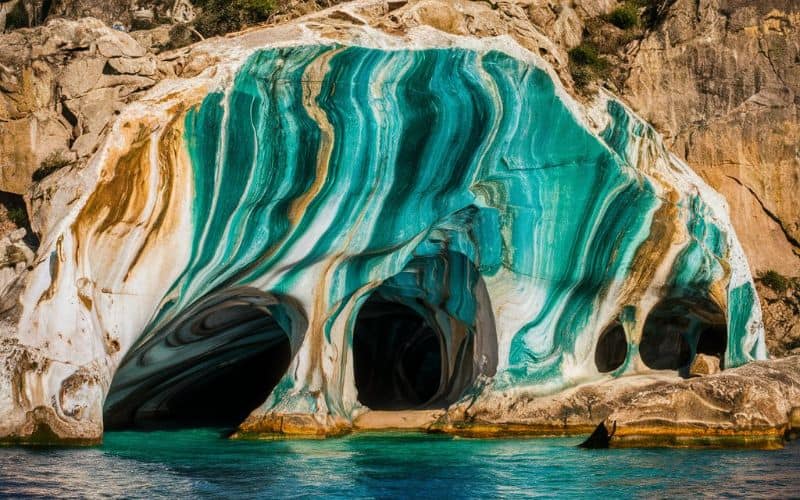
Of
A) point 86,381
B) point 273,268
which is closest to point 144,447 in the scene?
point 86,381

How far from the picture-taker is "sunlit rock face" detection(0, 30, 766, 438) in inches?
635

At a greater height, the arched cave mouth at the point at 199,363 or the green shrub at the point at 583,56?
the green shrub at the point at 583,56

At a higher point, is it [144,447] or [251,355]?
[251,355]

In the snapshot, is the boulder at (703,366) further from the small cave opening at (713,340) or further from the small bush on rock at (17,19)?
the small bush on rock at (17,19)

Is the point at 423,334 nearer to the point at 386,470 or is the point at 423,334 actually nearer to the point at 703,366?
the point at 703,366

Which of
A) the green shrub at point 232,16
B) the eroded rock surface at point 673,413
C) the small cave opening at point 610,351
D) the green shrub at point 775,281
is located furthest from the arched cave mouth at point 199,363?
the green shrub at point 775,281

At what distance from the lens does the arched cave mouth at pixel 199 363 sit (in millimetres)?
18328

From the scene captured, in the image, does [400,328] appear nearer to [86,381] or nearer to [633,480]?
A: [86,381]

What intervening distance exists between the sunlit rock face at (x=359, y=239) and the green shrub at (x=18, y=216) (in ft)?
9.31

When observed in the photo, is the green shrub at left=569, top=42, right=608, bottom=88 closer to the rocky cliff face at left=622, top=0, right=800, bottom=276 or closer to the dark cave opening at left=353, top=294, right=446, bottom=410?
the rocky cliff face at left=622, top=0, right=800, bottom=276

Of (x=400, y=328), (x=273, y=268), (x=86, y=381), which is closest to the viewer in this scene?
(x=86, y=381)

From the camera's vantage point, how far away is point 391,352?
2422cm

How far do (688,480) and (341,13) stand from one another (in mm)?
8811

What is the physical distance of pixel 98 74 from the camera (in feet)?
59.6
